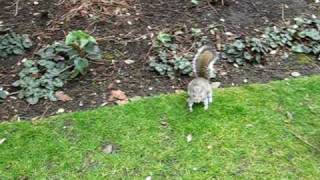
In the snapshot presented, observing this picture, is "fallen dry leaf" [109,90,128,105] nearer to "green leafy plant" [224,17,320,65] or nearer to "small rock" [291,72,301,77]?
"green leafy plant" [224,17,320,65]

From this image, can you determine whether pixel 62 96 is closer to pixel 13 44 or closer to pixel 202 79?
pixel 13 44

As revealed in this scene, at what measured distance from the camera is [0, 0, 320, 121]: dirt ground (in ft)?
11.8

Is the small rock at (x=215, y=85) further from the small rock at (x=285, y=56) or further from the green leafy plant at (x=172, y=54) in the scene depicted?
the small rock at (x=285, y=56)

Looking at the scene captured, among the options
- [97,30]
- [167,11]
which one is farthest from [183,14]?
[97,30]

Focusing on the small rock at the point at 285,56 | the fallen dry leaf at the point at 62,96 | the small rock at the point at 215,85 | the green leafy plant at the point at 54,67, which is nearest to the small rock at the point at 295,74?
the small rock at the point at 285,56

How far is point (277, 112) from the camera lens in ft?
11.5

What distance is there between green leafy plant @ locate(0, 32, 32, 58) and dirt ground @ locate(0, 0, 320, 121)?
0.17 ft

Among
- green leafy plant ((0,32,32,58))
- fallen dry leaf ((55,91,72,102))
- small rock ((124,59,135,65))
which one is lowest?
fallen dry leaf ((55,91,72,102))

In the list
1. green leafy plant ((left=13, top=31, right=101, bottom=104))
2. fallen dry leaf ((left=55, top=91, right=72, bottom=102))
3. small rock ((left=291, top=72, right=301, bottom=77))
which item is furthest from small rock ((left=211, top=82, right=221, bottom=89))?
fallen dry leaf ((left=55, top=91, right=72, bottom=102))

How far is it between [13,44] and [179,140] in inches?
57.1

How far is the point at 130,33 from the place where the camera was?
4.03m

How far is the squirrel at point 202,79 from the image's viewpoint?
3377mm

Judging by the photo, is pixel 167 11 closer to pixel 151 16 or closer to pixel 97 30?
pixel 151 16

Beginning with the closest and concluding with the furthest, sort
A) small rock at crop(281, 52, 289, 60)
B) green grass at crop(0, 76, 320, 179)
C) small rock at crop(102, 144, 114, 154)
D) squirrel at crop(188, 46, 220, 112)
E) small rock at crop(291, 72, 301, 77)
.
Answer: green grass at crop(0, 76, 320, 179) → small rock at crop(102, 144, 114, 154) → squirrel at crop(188, 46, 220, 112) → small rock at crop(291, 72, 301, 77) → small rock at crop(281, 52, 289, 60)
